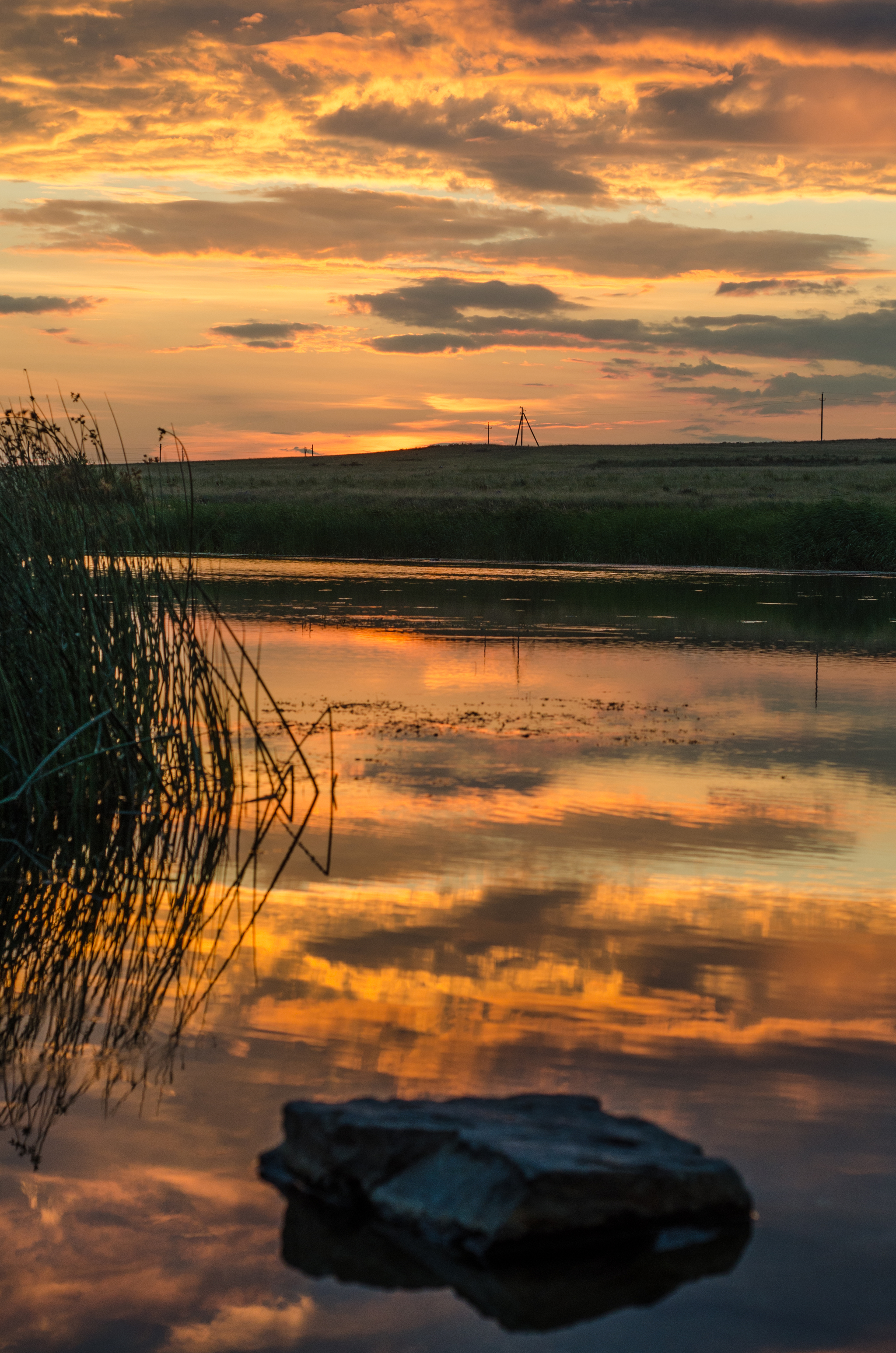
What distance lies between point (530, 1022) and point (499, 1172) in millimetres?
1479

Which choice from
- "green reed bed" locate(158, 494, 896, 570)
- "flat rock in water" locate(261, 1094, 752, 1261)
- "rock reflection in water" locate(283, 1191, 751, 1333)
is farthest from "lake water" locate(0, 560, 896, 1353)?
"green reed bed" locate(158, 494, 896, 570)

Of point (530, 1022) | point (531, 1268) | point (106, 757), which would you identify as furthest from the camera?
point (106, 757)

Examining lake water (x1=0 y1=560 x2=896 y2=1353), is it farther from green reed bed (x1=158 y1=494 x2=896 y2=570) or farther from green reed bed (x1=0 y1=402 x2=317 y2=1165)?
green reed bed (x1=158 y1=494 x2=896 y2=570)

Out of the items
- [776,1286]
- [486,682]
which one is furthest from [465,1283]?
[486,682]

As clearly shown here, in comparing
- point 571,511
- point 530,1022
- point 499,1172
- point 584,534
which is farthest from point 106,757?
point 571,511

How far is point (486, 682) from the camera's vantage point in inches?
560

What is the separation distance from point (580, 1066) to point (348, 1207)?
1092 millimetres

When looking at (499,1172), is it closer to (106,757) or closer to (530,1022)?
(530,1022)

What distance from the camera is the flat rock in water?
3.17m

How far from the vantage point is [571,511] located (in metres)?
41.6

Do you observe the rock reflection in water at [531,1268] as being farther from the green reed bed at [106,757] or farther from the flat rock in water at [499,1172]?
the green reed bed at [106,757]

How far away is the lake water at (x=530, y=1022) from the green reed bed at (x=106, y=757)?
343mm

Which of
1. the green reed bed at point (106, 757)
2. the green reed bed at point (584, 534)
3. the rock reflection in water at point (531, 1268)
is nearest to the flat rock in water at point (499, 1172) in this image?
the rock reflection in water at point (531, 1268)

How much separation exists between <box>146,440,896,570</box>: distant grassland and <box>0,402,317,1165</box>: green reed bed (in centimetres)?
45
